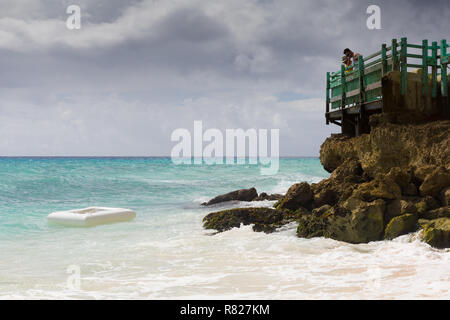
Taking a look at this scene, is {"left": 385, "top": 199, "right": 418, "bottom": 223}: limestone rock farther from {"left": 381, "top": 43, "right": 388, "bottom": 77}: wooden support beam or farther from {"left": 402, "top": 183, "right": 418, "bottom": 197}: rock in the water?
{"left": 381, "top": 43, "right": 388, "bottom": 77}: wooden support beam

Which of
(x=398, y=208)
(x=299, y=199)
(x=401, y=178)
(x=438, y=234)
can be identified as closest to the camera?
(x=438, y=234)

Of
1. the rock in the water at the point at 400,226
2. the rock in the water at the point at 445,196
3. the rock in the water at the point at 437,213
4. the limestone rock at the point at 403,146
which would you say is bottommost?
the rock in the water at the point at 400,226

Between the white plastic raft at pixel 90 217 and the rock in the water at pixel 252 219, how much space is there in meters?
2.99

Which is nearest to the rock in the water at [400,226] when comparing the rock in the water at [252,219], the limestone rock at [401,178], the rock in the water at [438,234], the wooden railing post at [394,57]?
the rock in the water at [438,234]

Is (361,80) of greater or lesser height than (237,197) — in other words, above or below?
above

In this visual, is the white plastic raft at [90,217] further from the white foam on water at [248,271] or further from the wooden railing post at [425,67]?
the wooden railing post at [425,67]

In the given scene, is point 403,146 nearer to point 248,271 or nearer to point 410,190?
point 410,190

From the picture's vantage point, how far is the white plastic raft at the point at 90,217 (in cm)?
1205

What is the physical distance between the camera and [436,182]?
910 cm

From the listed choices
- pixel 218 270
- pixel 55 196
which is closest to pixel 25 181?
pixel 55 196

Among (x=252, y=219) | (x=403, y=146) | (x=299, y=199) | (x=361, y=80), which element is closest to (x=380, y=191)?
(x=403, y=146)

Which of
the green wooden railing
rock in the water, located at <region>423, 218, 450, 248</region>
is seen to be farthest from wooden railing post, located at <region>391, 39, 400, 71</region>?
rock in the water, located at <region>423, 218, 450, 248</region>

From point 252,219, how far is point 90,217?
464 centimetres
